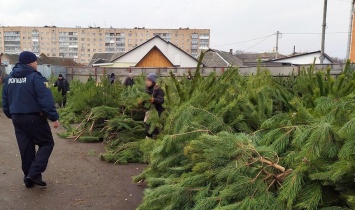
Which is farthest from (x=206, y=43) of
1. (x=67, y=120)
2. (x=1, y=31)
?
(x=67, y=120)

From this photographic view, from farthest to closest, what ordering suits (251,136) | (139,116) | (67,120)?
1. (67,120)
2. (139,116)
3. (251,136)

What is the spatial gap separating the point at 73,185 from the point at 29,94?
1431 mm

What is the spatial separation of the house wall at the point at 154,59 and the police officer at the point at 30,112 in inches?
1170

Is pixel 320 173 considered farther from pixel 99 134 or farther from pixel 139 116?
pixel 99 134

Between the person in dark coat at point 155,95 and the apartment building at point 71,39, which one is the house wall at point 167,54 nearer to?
the person in dark coat at point 155,95

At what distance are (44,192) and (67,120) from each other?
606 centimetres

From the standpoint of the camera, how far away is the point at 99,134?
8055mm

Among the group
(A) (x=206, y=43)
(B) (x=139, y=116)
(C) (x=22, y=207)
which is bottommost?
(C) (x=22, y=207)

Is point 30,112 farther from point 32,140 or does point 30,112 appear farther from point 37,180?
point 37,180

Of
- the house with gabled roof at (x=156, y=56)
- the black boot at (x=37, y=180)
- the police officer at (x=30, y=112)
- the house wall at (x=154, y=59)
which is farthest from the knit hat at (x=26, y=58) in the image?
the house wall at (x=154, y=59)

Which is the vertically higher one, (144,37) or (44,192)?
(144,37)

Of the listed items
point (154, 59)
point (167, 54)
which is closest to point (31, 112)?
point (154, 59)

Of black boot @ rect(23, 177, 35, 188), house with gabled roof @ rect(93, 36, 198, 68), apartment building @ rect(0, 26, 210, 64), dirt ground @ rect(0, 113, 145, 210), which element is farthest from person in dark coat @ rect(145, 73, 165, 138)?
apartment building @ rect(0, 26, 210, 64)

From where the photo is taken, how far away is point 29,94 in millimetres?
4492
